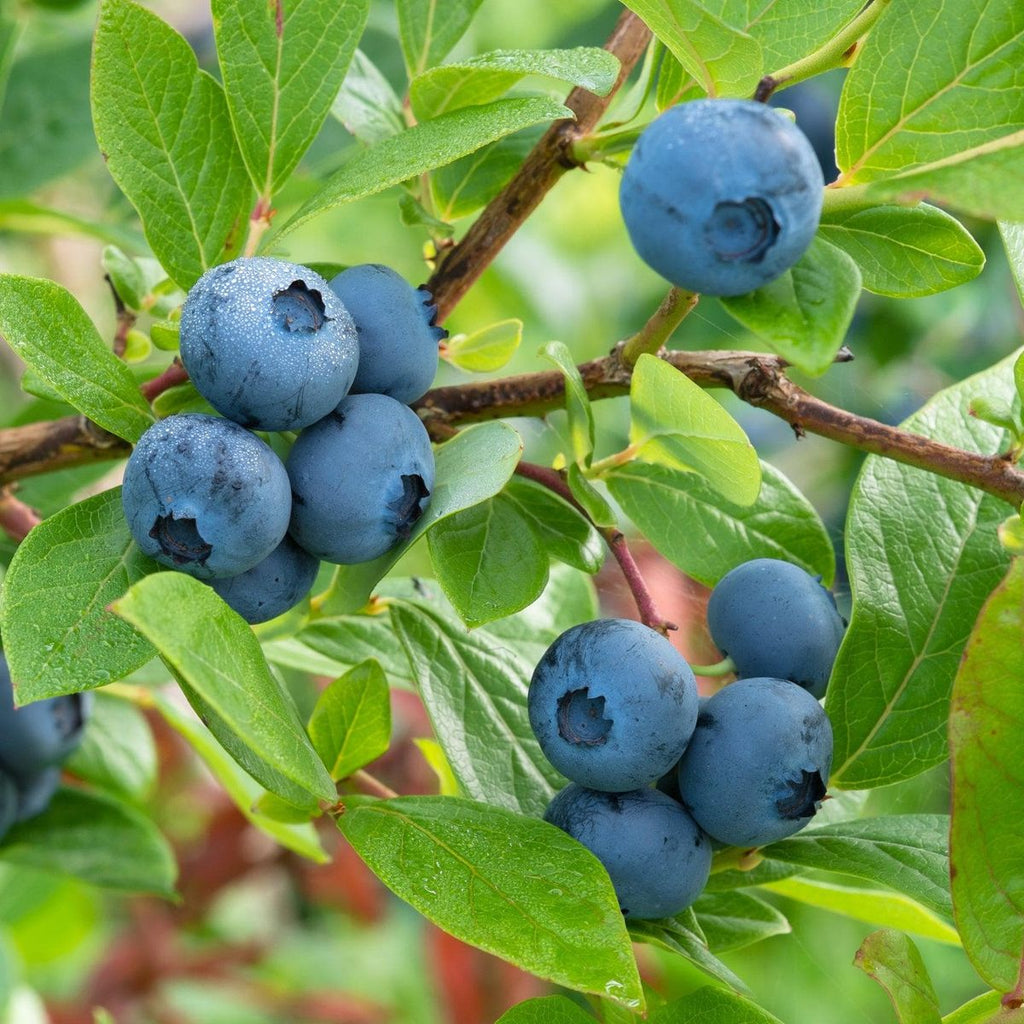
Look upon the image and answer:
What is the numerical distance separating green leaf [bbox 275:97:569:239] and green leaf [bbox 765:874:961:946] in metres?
0.67

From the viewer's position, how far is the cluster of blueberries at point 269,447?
71 centimetres

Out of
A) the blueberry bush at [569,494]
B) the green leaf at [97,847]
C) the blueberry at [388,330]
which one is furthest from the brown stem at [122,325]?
the green leaf at [97,847]

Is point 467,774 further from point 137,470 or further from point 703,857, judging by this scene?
point 137,470

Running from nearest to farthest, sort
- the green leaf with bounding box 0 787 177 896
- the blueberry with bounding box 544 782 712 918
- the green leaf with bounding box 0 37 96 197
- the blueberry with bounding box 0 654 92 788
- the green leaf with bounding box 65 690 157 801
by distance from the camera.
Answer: the blueberry with bounding box 544 782 712 918 < the blueberry with bounding box 0 654 92 788 < the green leaf with bounding box 0 787 177 896 < the green leaf with bounding box 65 690 157 801 < the green leaf with bounding box 0 37 96 197

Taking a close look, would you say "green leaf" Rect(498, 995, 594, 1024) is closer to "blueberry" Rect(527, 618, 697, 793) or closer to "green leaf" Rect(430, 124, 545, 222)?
"blueberry" Rect(527, 618, 697, 793)

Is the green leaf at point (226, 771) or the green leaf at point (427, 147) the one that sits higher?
the green leaf at point (427, 147)

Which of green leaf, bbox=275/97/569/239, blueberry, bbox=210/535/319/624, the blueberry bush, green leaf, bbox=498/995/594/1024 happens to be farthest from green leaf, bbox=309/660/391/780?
green leaf, bbox=275/97/569/239

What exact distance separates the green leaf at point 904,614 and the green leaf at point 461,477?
32cm

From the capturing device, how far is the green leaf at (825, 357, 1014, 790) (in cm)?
94

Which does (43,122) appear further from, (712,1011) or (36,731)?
(712,1011)

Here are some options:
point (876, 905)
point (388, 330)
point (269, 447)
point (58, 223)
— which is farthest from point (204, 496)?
point (58, 223)

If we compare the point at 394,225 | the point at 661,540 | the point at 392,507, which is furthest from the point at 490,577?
the point at 394,225

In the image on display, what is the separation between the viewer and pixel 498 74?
85cm

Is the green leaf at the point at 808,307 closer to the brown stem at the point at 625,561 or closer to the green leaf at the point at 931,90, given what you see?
the green leaf at the point at 931,90
